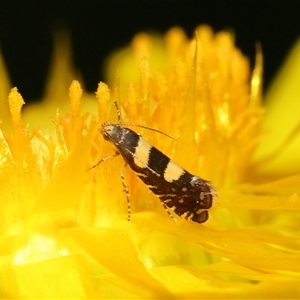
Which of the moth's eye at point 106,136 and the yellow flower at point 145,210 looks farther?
the moth's eye at point 106,136

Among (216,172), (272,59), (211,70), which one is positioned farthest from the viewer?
(272,59)

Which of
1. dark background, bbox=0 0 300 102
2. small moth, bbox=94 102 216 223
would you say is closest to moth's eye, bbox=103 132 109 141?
small moth, bbox=94 102 216 223

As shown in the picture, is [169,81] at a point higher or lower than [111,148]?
higher

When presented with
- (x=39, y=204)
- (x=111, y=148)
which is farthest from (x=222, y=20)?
(x=39, y=204)

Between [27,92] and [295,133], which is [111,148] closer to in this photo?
[295,133]

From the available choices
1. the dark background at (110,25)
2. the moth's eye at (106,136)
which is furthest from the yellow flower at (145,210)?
the dark background at (110,25)

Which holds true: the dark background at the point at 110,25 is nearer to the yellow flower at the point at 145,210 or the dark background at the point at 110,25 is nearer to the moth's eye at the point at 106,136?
the yellow flower at the point at 145,210

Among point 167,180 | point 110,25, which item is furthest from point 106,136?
point 110,25
